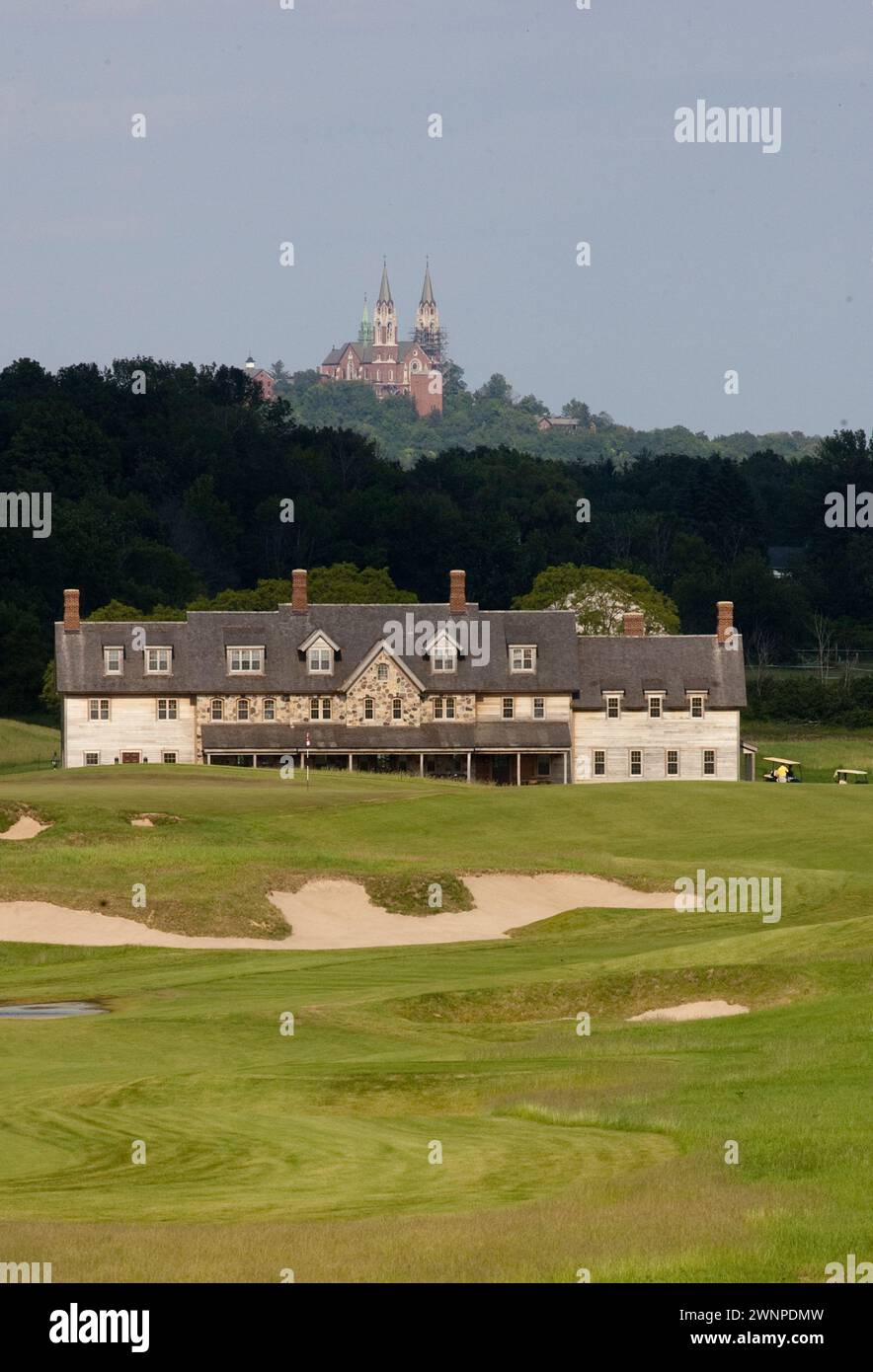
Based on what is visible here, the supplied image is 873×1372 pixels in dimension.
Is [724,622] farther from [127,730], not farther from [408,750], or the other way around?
[127,730]

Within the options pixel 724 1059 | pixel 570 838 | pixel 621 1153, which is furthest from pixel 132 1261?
pixel 570 838

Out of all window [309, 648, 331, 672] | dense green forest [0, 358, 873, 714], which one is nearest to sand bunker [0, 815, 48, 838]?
window [309, 648, 331, 672]

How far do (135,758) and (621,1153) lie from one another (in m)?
73.5

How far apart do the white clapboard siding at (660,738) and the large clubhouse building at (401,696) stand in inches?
2.4

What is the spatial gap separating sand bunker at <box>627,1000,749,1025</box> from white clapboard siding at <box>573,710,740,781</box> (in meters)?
61.9

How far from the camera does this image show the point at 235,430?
648 ft

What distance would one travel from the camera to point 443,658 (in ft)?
314

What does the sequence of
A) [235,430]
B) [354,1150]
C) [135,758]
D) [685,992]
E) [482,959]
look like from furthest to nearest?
[235,430], [135,758], [482,959], [685,992], [354,1150]

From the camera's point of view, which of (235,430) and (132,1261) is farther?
(235,430)

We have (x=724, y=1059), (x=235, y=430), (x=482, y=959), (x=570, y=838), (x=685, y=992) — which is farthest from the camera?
(x=235, y=430)

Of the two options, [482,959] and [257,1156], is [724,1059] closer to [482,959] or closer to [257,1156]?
[257,1156]

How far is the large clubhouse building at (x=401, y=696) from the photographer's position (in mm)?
93750

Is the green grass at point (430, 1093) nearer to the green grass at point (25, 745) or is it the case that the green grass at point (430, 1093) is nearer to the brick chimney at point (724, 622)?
the brick chimney at point (724, 622)

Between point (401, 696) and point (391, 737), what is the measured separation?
2045mm
